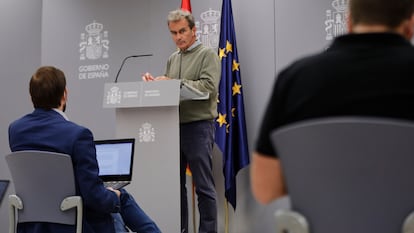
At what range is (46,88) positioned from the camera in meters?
2.46

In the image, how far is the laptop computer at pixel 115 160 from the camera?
308 cm

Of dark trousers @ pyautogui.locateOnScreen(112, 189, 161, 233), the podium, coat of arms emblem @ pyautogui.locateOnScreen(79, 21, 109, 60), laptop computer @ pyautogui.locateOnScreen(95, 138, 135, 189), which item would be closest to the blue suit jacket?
dark trousers @ pyautogui.locateOnScreen(112, 189, 161, 233)

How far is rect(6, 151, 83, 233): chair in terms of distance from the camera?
229 centimetres

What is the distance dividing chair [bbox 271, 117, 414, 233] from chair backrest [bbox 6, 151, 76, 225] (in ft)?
4.07

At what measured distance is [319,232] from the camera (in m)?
1.28

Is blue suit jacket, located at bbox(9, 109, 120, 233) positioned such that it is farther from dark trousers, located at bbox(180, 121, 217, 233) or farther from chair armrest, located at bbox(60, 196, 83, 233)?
dark trousers, located at bbox(180, 121, 217, 233)

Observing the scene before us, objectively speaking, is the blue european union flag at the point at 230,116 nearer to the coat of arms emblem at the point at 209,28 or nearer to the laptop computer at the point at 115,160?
the coat of arms emblem at the point at 209,28

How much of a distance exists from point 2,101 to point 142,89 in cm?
283

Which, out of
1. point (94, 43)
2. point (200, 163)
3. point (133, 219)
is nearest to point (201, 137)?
point (200, 163)

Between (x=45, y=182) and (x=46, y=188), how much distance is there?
0.03m

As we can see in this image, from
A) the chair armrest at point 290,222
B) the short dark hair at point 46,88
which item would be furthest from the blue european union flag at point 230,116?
the chair armrest at point 290,222

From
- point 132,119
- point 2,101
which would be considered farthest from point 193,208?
point 2,101

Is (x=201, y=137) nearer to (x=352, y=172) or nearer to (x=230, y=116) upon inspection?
(x=230, y=116)

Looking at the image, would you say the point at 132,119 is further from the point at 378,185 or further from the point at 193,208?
the point at 378,185
